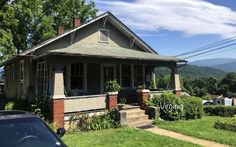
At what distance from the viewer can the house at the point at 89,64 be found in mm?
16330

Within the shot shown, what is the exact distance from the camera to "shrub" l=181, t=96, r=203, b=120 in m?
18.7

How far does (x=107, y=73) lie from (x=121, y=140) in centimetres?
885

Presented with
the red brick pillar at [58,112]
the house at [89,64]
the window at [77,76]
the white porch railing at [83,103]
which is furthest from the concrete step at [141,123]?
the window at [77,76]

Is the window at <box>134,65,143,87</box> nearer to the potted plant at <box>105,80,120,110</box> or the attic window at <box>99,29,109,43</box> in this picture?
the attic window at <box>99,29,109,43</box>

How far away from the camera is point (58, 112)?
15.0 metres

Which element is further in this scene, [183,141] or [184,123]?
[184,123]

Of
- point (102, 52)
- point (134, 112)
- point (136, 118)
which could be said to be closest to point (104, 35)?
point (102, 52)

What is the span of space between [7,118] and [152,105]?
1300 centimetres

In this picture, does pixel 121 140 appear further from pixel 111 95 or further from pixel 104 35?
pixel 104 35

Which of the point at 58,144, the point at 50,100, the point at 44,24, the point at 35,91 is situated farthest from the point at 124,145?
the point at 44,24

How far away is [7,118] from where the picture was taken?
19.8 feet

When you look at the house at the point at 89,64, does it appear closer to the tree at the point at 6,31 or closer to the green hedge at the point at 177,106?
the green hedge at the point at 177,106

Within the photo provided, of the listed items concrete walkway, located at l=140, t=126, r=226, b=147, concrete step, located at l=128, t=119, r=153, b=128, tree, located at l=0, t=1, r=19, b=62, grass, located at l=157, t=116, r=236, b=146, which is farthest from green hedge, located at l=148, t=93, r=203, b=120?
tree, located at l=0, t=1, r=19, b=62

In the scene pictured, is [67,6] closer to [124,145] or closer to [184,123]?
[184,123]
